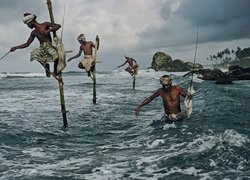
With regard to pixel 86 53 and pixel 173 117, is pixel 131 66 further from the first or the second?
pixel 173 117

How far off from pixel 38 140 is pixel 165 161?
4328mm

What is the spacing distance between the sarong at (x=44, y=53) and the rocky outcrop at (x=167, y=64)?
8737 centimetres

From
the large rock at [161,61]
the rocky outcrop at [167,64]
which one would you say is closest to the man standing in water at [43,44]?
the rocky outcrop at [167,64]

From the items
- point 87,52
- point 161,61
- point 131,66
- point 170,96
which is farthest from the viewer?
point 161,61

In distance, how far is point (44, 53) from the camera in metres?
10.6

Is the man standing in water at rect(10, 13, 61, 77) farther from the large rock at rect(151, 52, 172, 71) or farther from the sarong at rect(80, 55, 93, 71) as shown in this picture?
the large rock at rect(151, 52, 172, 71)

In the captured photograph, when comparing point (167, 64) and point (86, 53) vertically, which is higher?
point (167, 64)

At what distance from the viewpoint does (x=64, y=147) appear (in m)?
9.13

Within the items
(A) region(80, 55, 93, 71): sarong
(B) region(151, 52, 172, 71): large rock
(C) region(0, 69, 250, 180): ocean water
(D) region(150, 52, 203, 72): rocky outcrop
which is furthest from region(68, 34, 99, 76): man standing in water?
(B) region(151, 52, 172, 71): large rock

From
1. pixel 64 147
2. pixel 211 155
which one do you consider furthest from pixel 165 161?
pixel 64 147

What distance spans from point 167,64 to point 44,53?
3525 inches

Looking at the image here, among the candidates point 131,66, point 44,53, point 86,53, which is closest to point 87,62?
point 86,53

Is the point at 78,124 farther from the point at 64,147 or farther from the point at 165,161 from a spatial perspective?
the point at 165,161

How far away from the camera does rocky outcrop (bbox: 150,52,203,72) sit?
98.1 meters
